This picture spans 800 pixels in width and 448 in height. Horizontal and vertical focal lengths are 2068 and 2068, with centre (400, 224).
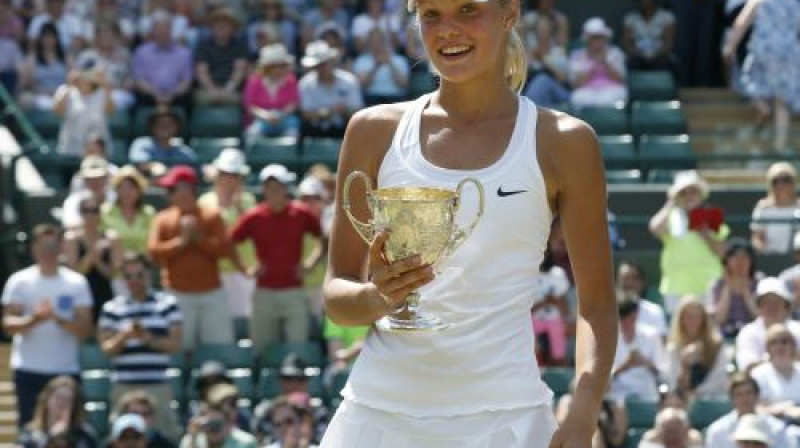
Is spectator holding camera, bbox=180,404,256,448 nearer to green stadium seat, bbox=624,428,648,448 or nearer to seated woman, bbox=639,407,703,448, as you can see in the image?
green stadium seat, bbox=624,428,648,448

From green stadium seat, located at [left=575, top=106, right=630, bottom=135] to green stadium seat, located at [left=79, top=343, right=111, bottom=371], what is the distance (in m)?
4.87

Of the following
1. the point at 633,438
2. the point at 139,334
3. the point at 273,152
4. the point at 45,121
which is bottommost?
the point at 633,438

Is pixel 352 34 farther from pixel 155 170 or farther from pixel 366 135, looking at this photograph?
pixel 366 135

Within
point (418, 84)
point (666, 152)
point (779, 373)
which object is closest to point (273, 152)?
point (418, 84)

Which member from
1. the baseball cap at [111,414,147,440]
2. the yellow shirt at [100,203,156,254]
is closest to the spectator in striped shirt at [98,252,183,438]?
the baseball cap at [111,414,147,440]

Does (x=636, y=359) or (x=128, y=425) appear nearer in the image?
(x=128, y=425)

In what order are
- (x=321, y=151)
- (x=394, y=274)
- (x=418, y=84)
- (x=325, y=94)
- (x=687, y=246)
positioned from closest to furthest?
(x=394, y=274)
(x=687, y=246)
(x=321, y=151)
(x=325, y=94)
(x=418, y=84)

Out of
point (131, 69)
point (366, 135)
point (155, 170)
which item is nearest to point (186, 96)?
point (131, 69)

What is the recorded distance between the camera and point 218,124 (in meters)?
15.6

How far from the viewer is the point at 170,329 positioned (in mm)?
11406

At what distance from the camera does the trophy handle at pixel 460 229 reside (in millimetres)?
4020

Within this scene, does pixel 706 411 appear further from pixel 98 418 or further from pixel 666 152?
pixel 666 152

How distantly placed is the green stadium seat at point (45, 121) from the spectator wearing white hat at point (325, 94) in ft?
6.47

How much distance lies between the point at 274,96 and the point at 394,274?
11181mm
